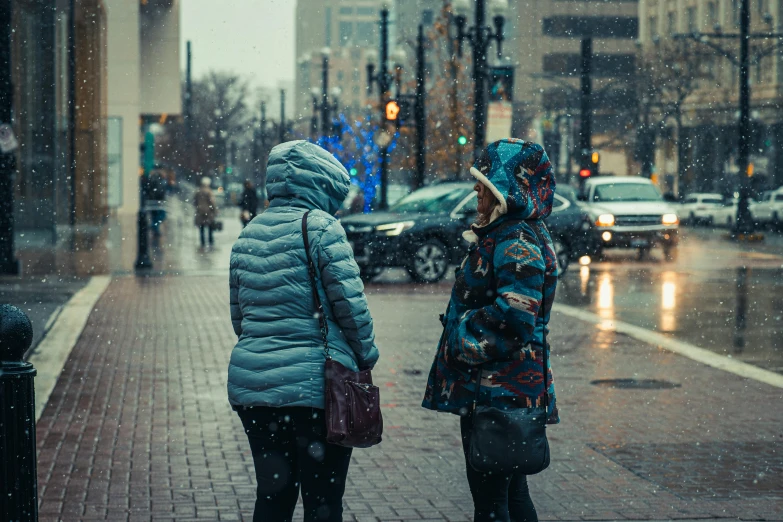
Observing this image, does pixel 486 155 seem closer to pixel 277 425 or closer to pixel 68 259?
pixel 277 425

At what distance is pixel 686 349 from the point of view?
1200cm

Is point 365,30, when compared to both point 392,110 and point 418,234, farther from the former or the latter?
point 418,234

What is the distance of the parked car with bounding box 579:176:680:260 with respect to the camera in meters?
26.6

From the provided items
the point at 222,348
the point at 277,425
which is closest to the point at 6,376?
the point at 277,425

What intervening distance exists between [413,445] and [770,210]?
4417 centimetres

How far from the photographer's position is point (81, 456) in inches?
281

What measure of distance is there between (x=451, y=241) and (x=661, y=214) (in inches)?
347

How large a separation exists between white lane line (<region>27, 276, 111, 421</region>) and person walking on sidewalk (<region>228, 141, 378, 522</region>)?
4371mm

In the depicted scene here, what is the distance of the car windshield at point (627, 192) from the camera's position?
28281 mm

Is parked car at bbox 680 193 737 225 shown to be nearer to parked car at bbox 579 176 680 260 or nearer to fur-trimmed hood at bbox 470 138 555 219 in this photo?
parked car at bbox 579 176 680 260

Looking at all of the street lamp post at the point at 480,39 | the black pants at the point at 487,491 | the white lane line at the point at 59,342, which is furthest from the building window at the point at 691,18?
the black pants at the point at 487,491

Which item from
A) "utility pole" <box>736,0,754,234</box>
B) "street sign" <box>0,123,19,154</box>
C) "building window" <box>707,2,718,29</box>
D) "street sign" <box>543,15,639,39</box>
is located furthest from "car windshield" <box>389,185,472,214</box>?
"street sign" <box>543,15,639,39</box>

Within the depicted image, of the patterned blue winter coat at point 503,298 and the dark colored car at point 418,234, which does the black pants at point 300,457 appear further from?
the dark colored car at point 418,234

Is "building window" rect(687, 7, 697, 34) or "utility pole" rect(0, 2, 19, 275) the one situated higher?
"building window" rect(687, 7, 697, 34)
